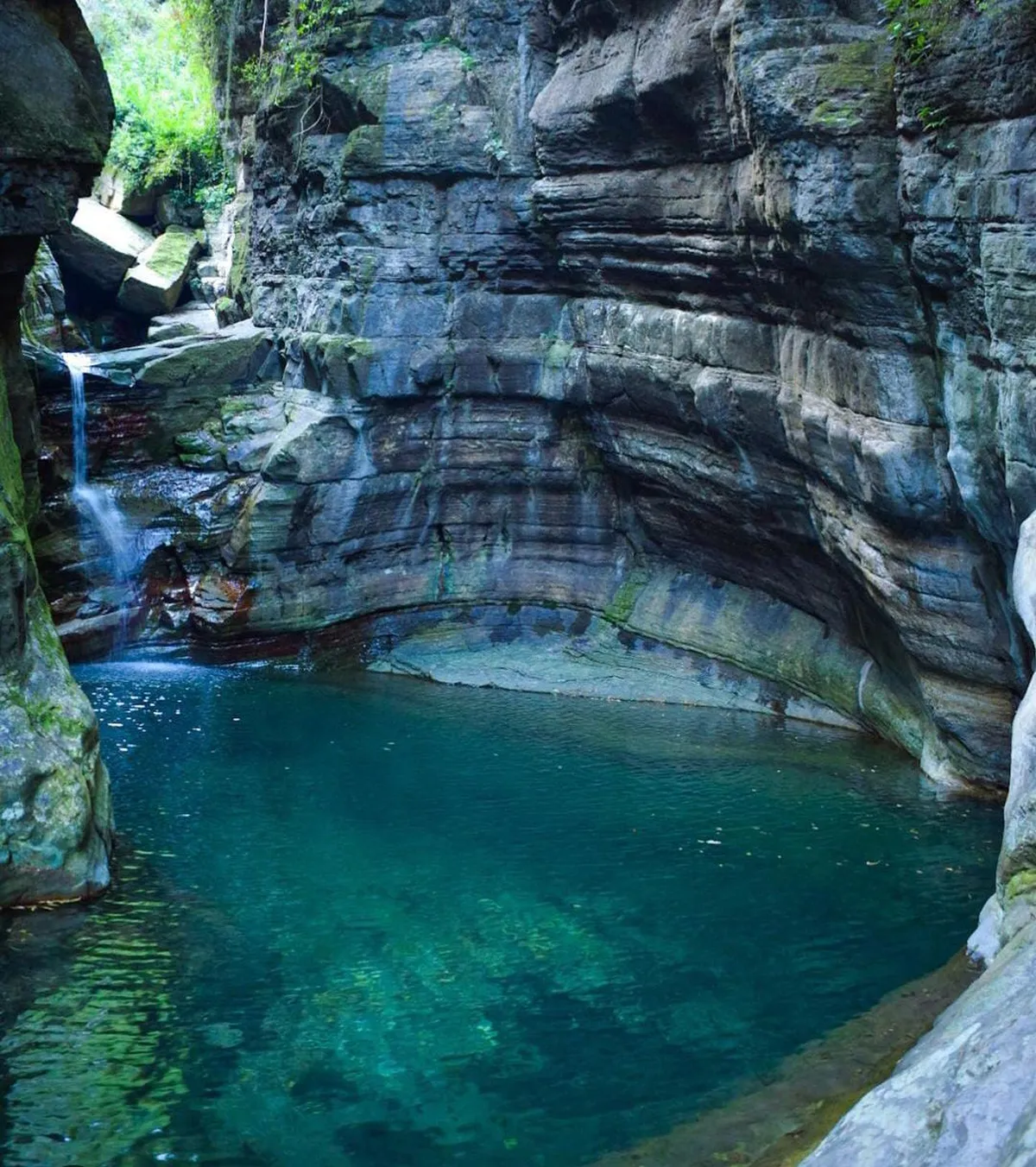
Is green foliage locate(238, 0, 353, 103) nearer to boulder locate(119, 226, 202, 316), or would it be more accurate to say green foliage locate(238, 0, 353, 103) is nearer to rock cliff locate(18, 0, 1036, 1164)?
rock cliff locate(18, 0, 1036, 1164)

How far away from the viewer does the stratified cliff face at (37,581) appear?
30.8 ft

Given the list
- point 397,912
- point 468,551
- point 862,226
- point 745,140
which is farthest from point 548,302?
point 397,912

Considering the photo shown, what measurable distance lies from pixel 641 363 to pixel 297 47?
705 centimetres

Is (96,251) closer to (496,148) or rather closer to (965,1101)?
(496,148)

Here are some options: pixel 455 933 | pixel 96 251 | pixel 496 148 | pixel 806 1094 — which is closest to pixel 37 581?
pixel 455 933

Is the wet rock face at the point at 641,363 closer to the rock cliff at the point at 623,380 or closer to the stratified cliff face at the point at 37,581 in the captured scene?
the rock cliff at the point at 623,380

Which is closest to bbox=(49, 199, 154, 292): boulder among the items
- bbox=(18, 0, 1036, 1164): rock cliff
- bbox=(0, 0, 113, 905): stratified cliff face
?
bbox=(18, 0, 1036, 1164): rock cliff

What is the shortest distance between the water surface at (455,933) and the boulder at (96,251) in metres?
11.2

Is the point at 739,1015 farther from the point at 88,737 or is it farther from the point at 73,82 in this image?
the point at 73,82

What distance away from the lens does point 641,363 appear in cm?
1462

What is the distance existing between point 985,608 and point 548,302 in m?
7.27

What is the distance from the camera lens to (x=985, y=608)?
11.2 meters

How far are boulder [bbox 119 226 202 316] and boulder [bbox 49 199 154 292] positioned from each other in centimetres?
25

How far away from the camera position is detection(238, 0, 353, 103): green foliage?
662 inches
